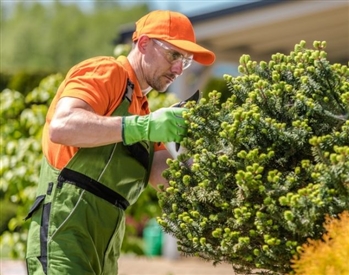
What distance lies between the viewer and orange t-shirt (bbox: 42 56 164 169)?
3395mm

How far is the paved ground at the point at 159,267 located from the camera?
989 cm

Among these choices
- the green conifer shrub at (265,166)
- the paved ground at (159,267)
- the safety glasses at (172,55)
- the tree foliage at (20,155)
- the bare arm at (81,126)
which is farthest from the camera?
the paved ground at (159,267)

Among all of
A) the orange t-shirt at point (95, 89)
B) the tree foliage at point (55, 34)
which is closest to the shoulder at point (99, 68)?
the orange t-shirt at point (95, 89)

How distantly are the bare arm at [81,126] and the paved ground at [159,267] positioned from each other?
5.87m

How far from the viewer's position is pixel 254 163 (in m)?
2.97

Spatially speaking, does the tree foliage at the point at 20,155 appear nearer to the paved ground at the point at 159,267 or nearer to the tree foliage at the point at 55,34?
the paved ground at the point at 159,267

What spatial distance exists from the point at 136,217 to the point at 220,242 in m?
4.75

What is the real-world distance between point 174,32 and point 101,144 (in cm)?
58

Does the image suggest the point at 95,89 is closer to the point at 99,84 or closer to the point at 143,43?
the point at 99,84

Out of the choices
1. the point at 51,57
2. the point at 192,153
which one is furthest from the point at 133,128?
the point at 51,57

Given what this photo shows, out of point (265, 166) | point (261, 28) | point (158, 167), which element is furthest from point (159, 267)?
point (265, 166)

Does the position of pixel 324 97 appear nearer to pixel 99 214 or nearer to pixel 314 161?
pixel 314 161

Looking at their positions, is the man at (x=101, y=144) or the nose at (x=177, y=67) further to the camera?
the nose at (x=177, y=67)

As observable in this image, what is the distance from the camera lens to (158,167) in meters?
3.81
